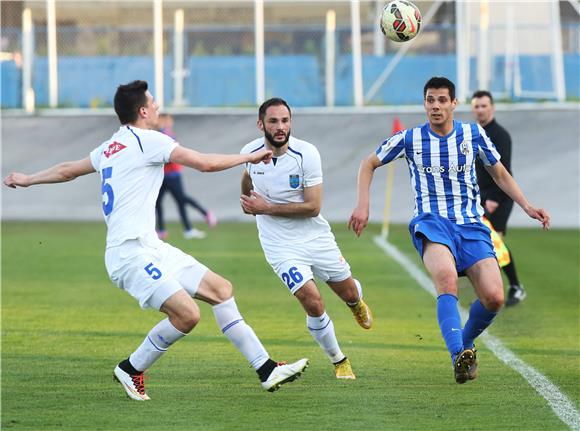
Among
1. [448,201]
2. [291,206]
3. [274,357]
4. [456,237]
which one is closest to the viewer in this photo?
[456,237]

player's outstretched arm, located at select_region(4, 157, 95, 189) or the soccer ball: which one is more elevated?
the soccer ball

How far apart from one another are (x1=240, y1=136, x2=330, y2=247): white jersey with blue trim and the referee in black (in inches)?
177

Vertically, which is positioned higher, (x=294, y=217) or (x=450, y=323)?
(x=294, y=217)

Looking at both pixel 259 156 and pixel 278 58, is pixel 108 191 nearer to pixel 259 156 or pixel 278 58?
pixel 259 156

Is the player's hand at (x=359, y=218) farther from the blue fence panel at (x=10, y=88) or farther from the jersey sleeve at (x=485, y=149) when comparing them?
the blue fence panel at (x=10, y=88)

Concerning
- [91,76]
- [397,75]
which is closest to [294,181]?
[397,75]

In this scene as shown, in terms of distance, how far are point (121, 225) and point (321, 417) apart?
1.79 metres

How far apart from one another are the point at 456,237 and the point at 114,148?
8.08 ft

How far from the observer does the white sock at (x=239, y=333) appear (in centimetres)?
862

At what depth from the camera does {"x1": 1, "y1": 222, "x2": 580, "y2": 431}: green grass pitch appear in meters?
8.02

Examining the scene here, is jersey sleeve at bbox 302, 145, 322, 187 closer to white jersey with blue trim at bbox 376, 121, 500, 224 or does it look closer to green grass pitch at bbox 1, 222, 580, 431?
white jersey with blue trim at bbox 376, 121, 500, 224

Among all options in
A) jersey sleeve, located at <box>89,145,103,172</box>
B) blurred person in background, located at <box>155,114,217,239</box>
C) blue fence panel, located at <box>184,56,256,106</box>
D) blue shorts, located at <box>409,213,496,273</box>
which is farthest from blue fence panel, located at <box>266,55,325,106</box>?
jersey sleeve, located at <box>89,145,103,172</box>

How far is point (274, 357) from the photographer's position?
10.5 meters

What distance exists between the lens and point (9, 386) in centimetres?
914
